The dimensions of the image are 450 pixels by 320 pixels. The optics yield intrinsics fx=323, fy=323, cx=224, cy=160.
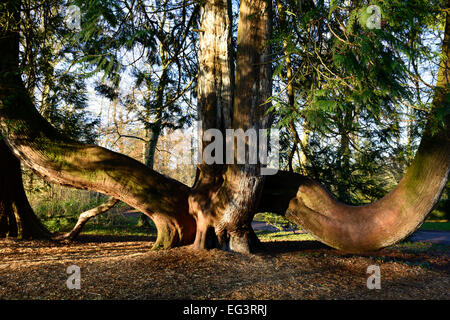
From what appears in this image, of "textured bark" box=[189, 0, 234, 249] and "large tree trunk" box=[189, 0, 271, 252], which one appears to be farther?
"textured bark" box=[189, 0, 234, 249]

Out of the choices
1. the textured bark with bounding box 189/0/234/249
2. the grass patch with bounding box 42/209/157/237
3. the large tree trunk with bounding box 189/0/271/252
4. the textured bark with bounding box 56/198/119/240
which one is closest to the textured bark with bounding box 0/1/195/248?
the large tree trunk with bounding box 189/0/271/252

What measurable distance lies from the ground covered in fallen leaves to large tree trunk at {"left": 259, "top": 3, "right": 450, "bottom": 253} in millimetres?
471

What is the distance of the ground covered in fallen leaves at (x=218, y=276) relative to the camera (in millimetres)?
3201

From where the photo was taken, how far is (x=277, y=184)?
485 cm

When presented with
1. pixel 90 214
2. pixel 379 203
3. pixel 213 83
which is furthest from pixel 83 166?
pixel 379 203

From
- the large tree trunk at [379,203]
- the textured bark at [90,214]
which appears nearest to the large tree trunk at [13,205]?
the textured bark at [90,214]

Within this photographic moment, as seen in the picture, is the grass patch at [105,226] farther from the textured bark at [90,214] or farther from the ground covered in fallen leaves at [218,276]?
the ground covered in fallen leaves at [218,276]

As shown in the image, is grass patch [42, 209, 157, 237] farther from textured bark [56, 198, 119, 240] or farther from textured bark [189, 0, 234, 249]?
textured bark [189, 0, 234, 249]

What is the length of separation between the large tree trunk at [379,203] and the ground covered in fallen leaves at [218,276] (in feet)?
1.55

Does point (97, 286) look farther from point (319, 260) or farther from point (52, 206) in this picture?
point (52, 206)

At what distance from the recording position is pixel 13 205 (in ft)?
20.6

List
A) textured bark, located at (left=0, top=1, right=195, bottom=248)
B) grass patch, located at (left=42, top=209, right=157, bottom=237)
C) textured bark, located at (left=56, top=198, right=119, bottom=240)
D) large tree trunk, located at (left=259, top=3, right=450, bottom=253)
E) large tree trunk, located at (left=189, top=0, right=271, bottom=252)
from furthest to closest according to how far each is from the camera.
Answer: grass patch, located at (left=42, top=209, right=157, bottom=237) → textured bark, located at (left=56, top=198, right=119, bottom=240) → textured bark, located at (left=0, top=1, right=195, bottom=248) → large tree trunk, located at (left=189, top=0, right=271, bottom=252) → large tree trunk, located at (left=259, top=3, right=450, bottom=253)

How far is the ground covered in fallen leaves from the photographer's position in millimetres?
3201

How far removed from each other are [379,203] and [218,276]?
2.28m
